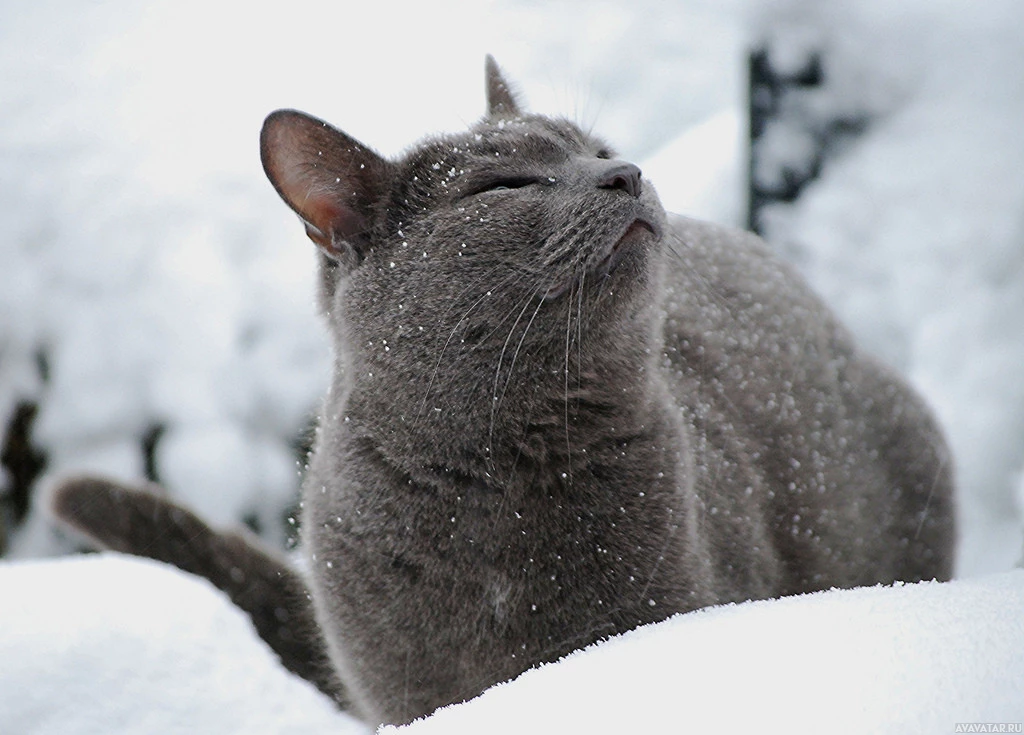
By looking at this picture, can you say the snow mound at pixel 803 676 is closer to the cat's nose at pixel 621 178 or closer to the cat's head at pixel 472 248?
the cat's head at pixel 472 248

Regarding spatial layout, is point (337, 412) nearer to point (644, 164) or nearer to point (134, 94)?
point (644, 164)

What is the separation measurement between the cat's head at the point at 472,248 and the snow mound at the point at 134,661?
67cm

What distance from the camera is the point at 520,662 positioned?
1661 mm

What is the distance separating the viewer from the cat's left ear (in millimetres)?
2154

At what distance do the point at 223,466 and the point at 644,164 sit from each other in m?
2.01

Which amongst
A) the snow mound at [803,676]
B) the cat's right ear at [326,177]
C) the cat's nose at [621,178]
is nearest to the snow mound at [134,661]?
the snow mound at [803,676]

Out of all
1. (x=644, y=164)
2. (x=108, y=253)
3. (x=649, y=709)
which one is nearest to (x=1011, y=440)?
(x=644, y=164)

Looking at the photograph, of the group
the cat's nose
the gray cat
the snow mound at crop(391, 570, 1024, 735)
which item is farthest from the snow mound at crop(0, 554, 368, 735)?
the cat's nose

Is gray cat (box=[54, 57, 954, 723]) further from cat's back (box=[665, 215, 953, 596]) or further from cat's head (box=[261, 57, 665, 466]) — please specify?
cat's back (box=[665, 215, 953, 596])

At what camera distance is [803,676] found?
1123 millimetres

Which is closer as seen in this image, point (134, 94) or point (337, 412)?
point (337, 412)

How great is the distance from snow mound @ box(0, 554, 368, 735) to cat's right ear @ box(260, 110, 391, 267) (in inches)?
32.7

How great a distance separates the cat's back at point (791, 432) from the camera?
2188mm

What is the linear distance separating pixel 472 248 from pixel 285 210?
8.24 feet
